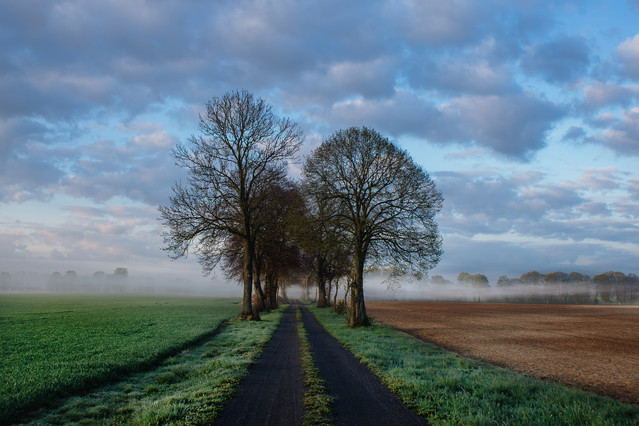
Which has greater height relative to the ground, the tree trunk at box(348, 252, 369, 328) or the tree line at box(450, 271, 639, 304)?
the tree trunk at box(348, 252, 369, 328)

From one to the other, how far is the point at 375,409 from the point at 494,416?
2.22 m

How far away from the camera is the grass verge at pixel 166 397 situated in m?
6.52

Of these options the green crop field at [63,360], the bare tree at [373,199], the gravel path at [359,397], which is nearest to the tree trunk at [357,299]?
the bare tree at [373,199]

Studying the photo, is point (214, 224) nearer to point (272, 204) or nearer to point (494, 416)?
point (272, 204)

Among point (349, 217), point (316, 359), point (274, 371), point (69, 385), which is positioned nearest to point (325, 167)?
point (349, 217)

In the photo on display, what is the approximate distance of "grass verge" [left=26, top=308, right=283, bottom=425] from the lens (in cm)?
652

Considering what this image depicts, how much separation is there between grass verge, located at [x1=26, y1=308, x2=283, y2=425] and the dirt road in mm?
417

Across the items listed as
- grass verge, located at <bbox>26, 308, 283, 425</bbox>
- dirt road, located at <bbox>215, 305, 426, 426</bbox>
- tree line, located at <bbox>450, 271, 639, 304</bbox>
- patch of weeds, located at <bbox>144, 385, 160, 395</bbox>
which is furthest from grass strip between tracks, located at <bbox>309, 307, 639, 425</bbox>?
tree line, located at <bbox>450, 271, 639, 304</bbox>

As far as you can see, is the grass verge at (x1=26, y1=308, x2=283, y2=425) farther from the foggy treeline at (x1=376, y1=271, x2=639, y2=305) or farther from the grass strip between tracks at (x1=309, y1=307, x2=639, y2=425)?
the foggy treeline at (x1=376, y1=271, x2=639, y2=305)

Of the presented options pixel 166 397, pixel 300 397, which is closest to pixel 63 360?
pixel 166 397

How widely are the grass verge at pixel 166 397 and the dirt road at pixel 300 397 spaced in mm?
417

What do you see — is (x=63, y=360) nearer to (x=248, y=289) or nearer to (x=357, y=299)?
(x=357, y=299)

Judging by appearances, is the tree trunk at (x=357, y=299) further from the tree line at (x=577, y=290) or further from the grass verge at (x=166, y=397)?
the tree line at (x=577, y=290)

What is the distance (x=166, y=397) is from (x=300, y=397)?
9.66 feet
